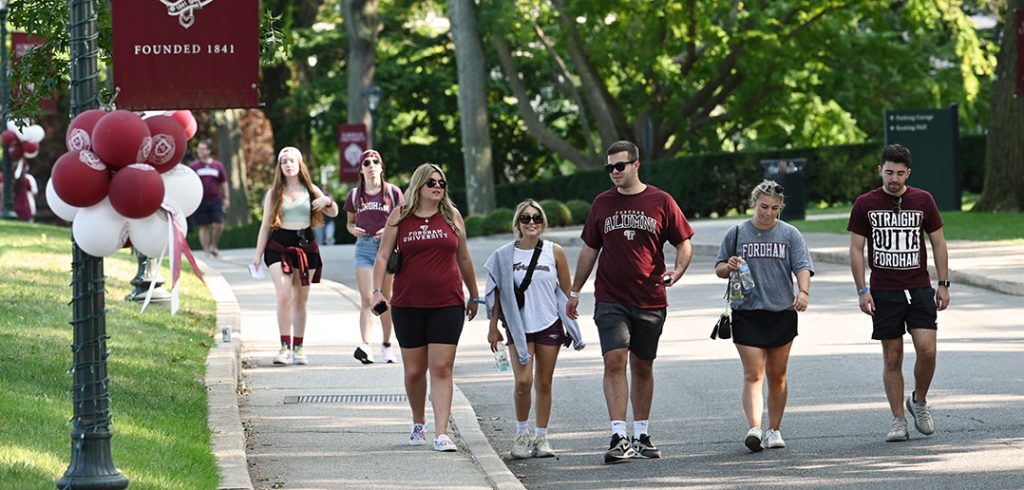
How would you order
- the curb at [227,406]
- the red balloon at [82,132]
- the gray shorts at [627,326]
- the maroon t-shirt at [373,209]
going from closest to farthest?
the red balloon at [82,132] < the curb at [227,406] < the gray shorts at [627,326] < the maroon t-shirt at [373,209]

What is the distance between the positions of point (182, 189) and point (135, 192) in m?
0.41

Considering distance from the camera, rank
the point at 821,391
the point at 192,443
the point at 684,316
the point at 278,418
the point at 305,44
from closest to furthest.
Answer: the point at 192,443 → the point at 278,418 → the point at 821,391 → the point at 684,316 → the point at 305,44

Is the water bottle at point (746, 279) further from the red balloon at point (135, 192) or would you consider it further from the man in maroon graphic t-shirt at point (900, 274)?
the red balloon at point (135, 192)

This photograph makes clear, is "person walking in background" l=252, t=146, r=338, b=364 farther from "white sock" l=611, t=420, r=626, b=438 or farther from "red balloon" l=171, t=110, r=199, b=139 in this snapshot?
"white sock" l=611, t=420, r=626, b=438

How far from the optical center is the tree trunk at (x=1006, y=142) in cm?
3284

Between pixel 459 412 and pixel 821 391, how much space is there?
278 cm

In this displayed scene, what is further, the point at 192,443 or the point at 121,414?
the point at 121,414

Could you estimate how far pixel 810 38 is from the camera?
4284cm

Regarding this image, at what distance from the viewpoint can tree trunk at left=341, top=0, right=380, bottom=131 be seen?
1817 inches

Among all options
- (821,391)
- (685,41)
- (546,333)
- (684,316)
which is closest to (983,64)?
(685,41)

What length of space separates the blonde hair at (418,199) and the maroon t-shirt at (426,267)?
0.05 m

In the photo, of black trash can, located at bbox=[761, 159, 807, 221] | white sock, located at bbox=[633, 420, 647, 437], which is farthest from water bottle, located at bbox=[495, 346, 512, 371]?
black trash can, located at bbox=[761, 159, 807, 221]

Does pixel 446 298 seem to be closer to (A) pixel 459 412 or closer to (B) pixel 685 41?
(A) pixel 459 412

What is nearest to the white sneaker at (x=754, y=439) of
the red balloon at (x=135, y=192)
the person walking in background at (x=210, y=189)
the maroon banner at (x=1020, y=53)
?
the red balloon at (x=135, y=192)
